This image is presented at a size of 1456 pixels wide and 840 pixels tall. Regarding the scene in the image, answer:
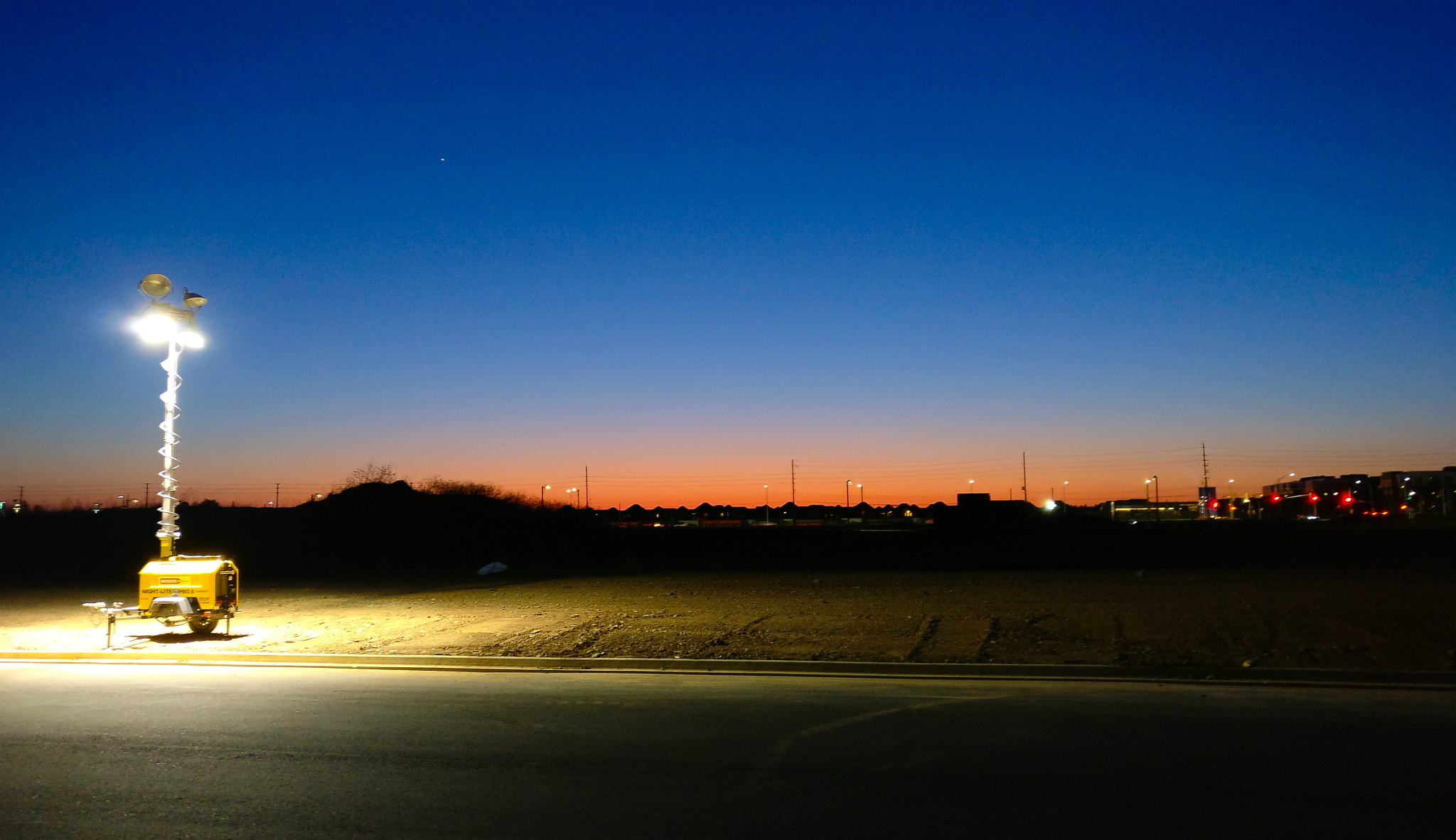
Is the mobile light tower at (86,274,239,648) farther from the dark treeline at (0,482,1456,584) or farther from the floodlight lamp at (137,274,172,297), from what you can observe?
the dark treeline at (0,482,1456,584)

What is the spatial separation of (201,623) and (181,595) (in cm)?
87

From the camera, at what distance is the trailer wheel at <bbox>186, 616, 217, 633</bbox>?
14.9 meters

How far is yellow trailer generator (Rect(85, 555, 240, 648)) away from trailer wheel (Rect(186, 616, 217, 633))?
10 mm

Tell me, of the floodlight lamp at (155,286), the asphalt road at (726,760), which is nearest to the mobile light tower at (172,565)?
the floodlight lamp at (155,286)

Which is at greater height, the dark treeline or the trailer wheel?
the dark treeline

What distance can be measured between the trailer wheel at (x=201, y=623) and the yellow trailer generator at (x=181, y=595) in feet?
0.03

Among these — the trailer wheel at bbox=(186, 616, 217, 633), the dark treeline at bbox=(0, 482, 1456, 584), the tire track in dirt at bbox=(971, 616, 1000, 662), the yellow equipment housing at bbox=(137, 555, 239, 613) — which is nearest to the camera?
the tire track in dirt at bbox=(971, 616, 1000, 662)

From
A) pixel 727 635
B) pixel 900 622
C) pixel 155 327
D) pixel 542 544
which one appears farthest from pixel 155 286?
pixel 542 544

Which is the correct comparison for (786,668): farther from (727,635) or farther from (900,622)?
(900,622)

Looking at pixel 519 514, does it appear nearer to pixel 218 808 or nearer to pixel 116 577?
pixel 116 577

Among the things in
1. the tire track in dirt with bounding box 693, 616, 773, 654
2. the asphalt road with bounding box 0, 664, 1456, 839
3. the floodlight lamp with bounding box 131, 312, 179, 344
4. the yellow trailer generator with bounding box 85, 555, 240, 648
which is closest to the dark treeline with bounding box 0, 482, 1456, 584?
the tire track in dirt with bounding box 693, 616, 773, 654

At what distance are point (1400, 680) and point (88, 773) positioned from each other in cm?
1207

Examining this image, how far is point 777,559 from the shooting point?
3020 centimetres

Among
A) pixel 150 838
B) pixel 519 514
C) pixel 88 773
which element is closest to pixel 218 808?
pixel 150 838
